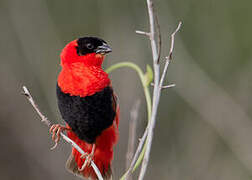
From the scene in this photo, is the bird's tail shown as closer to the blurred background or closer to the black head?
the black head

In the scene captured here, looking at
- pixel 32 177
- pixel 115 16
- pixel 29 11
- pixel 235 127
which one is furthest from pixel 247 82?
pixel 32 177

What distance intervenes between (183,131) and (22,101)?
2464 millimetres

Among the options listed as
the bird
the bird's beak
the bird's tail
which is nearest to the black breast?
the bird

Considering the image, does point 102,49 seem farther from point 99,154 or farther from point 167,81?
point 167,81

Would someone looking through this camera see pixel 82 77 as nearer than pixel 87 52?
Yes

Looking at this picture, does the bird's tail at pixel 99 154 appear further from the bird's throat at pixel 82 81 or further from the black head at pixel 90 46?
the black head at pixel 90 46

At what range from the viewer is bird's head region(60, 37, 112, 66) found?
356 cm

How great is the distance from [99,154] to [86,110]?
0.67 m

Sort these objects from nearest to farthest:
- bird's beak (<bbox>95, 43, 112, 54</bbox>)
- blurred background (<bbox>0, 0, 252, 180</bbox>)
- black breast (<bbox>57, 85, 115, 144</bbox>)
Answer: black breast (<bbox>57, 85, 115, 144</bbox>) → bird's beak (<bbox>95, 43, 112, 54</bbox>) → blurred background (<bbox>0, 0, 252, 180</bbox>)

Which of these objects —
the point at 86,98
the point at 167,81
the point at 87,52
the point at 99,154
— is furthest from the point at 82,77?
the point at 167,81

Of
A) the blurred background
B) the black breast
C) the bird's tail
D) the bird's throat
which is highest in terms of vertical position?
the bird's throat

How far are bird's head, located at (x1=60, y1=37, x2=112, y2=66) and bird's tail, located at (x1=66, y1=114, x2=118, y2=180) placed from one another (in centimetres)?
56

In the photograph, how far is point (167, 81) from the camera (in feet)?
22.0

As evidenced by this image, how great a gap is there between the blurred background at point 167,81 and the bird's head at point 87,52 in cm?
175
